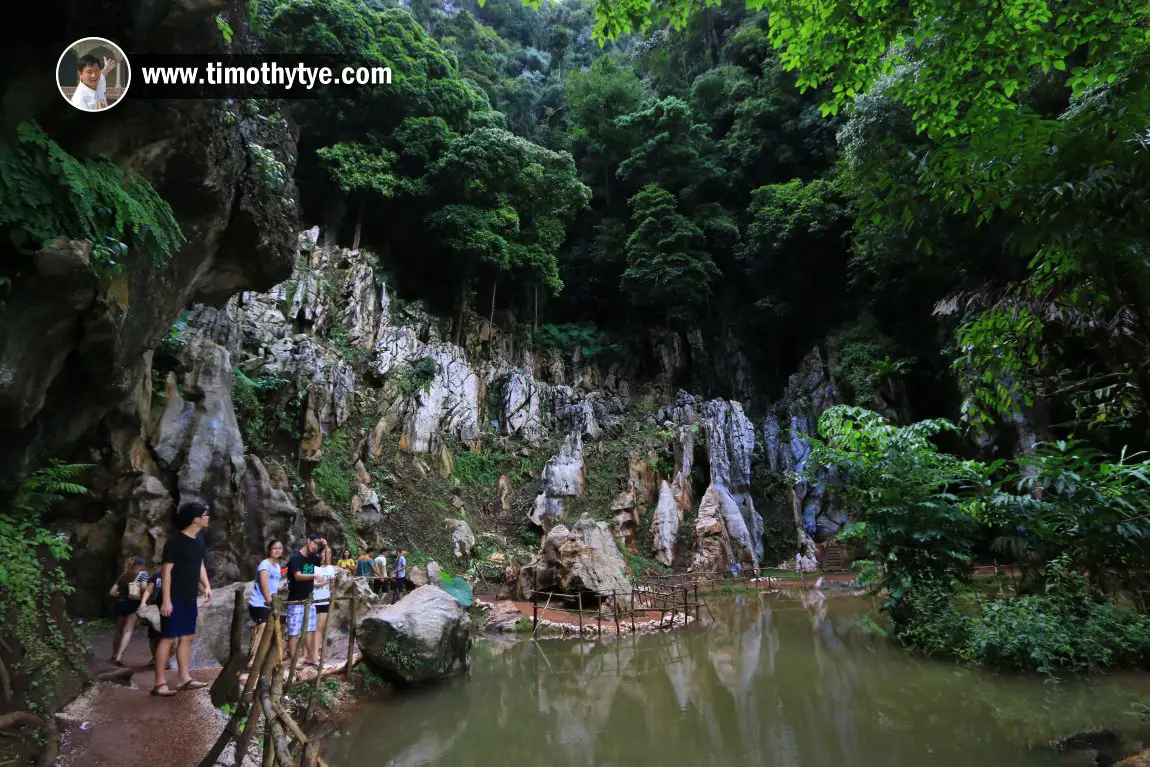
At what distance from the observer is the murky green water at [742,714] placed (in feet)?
18.0

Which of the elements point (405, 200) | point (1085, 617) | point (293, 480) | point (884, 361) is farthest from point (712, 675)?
point (405, 200)

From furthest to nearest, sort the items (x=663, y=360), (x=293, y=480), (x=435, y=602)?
1. (x=663, y=360)
2. (x=293, y=480)
3. (x=435, y=602)

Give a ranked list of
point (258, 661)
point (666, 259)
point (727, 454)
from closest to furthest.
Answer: point (258, 661) → point (727, 454) → point (666, 259)

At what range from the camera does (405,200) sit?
22.3 meters

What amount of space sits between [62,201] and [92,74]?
114 cm

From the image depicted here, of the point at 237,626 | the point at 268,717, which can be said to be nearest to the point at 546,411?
the point at 237,626

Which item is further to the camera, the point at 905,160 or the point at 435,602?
the point at 435,602

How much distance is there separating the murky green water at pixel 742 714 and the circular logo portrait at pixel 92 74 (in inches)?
232

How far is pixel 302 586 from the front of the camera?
19.0 ft

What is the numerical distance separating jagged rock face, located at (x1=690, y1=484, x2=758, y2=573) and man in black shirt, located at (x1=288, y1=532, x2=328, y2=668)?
1425 cm

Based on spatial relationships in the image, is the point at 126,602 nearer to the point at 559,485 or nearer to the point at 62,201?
the point at 62,201

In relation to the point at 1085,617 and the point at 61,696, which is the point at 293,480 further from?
the point at 1085,617

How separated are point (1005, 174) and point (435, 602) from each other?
8077mm

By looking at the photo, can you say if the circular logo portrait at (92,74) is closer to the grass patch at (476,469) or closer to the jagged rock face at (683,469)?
the grass patch at (476,469)
